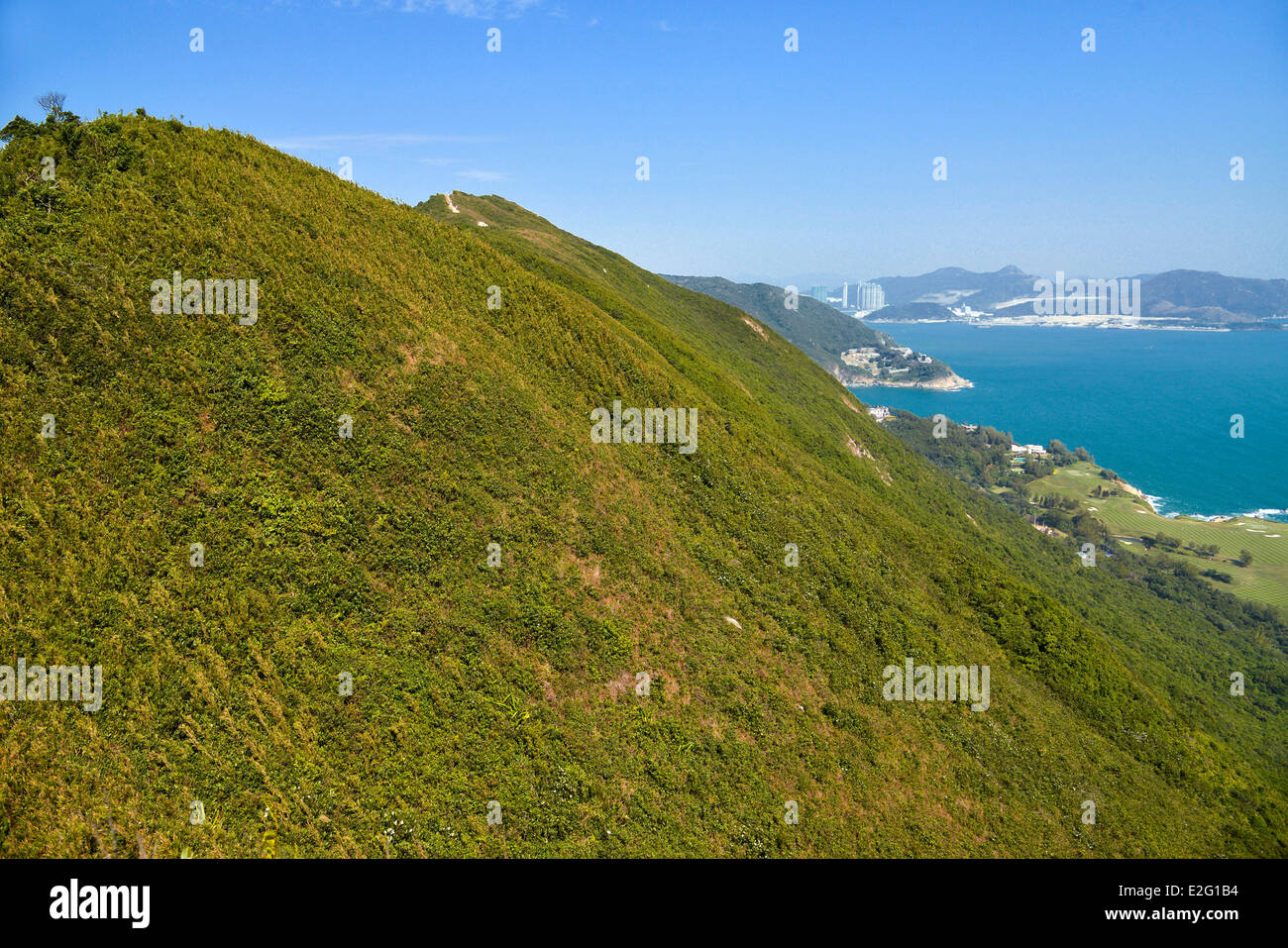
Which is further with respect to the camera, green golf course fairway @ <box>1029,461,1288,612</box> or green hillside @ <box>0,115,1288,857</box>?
green golf course fairway @ <box>1029,461,1288,612</box>

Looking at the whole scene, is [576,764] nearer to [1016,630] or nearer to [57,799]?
[57,799]

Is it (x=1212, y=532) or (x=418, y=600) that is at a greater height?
(x=418, y=600)

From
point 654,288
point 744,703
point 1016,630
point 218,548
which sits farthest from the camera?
point 654,288

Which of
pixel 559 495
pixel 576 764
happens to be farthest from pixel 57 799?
pixel 559 495

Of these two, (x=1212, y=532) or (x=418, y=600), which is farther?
(x=1212, y=532)
